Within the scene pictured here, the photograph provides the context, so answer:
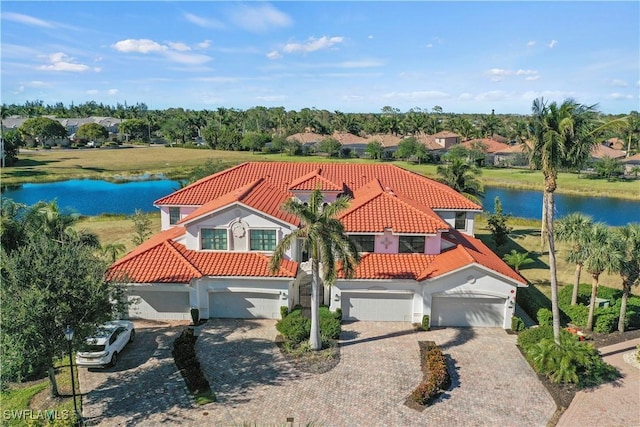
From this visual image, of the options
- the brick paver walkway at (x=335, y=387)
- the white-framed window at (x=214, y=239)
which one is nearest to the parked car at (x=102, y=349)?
the brick paver walkway at (x=335, y=387)

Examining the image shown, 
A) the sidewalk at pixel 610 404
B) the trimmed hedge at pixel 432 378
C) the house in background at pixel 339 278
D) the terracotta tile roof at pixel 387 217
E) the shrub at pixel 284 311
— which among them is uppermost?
the terracotta tile roof at pixel 387 217

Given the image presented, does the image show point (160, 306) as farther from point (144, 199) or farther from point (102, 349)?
point (144, 199)

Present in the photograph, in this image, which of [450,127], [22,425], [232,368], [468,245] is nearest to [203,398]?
[232,368]

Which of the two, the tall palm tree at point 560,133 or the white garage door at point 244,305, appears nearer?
the tall palm tree at point 560,133

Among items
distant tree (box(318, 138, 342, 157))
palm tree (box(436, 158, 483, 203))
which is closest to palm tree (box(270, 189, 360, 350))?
palm tree (box(436, 158, 483, 203))

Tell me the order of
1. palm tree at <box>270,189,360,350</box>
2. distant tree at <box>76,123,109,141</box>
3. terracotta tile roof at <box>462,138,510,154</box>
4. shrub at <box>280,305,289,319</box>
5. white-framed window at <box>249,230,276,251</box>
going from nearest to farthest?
palm tree at <box>270,189,360,350</box>
shrub at <box>280,305,289,319</box>
white-framed window at <box>249,230,276,251</box>
terracotta tile roof at <box>462,138,510,154</box>
distant tree at <box>76,123,109,141</box>

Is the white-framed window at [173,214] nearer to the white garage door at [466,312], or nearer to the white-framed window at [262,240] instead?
the white-framed window at [262,240]

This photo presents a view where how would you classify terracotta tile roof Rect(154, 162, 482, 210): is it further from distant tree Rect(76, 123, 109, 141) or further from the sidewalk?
distant tree Rect(76, 123, 109, 141)

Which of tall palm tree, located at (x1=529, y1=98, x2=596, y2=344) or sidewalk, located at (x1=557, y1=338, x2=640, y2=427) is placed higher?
tall palm tree, located at (x1=529, y1=98, x2=596, y2=344)

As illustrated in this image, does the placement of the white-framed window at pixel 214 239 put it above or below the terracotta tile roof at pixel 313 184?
below
